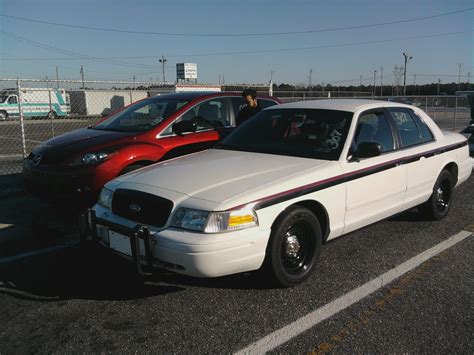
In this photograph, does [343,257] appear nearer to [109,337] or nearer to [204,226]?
[204,226]

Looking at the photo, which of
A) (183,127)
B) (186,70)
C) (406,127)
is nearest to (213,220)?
(183,127)

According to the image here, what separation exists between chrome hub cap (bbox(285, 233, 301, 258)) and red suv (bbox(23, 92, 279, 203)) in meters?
2.47

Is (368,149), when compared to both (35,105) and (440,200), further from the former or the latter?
(35,105)

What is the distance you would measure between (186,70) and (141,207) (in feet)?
220

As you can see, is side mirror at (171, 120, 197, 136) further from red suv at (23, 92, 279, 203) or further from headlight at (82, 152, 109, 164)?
headlight at (82, 152, 109, 164)

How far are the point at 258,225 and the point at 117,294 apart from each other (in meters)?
1.31

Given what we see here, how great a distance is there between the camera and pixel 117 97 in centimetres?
2686

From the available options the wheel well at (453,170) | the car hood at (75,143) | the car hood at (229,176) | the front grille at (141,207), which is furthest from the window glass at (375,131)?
the car hood at (75,143)

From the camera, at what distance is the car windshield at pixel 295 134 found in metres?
4.21

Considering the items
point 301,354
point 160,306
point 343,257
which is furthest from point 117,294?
point 343,257

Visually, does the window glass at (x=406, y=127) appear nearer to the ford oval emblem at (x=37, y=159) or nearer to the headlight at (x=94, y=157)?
the headlight at (x=94, y=157)

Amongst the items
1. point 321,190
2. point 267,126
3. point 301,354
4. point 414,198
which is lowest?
point 301,354

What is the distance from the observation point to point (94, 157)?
5.19 meters

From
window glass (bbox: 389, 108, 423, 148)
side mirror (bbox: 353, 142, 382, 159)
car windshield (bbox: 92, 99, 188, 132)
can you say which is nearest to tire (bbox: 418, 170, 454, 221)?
window glass (bbox: 389, 108, 423, 148)
